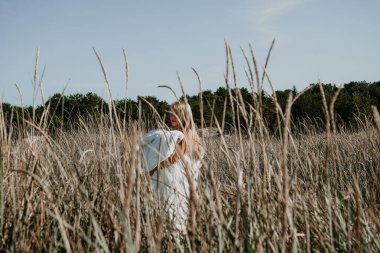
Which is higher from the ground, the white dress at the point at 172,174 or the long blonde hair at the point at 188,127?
the long blonde hair at the point at 188,127

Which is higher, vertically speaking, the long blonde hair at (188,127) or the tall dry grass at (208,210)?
the long blonde hair at (188,127)

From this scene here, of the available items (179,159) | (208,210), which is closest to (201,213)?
(208,210)

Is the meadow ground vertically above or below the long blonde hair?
below

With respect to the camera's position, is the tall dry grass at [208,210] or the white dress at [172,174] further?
the white dress at [172,174]

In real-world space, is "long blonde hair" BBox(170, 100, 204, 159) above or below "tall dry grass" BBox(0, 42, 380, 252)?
above

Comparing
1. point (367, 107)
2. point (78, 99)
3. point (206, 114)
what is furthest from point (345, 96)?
point (78, 99)

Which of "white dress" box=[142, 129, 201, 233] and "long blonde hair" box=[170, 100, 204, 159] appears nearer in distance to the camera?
"long blonde hair" box=[170, 100, 204, 159]

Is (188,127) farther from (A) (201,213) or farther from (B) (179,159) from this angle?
(B) (179,159)

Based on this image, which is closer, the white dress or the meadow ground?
the meadow ground

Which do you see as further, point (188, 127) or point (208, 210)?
point (208, 210)

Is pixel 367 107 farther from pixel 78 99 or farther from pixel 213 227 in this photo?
pixel 213 227

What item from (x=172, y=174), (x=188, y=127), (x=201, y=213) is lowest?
(x=201, y=213)

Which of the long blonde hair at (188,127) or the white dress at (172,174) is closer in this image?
the long blonde hair at (188,127)

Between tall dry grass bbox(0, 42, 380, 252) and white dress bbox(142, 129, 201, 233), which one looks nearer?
tall dry grass bbox(0, 42, 380, 252)
